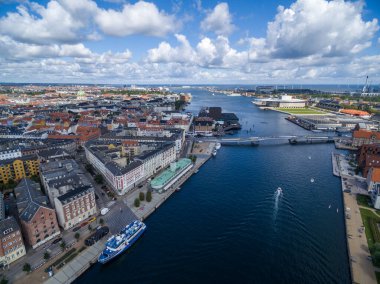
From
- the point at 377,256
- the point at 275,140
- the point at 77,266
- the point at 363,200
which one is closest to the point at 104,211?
the point at 77,266

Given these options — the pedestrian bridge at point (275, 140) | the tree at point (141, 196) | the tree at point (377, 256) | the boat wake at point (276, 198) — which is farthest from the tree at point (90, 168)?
the tree at point (377, 256)

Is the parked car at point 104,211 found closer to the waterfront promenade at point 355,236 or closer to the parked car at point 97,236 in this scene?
the parked car at point 97,236

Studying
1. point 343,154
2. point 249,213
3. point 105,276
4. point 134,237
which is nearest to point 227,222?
point 249,213

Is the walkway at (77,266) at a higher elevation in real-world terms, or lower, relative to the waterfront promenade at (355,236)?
lower

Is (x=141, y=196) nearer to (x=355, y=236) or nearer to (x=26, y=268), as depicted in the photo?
(x=26, y=268)

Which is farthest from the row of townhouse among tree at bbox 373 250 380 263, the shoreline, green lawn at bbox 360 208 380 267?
green lawn at bbox 360 208 380 267

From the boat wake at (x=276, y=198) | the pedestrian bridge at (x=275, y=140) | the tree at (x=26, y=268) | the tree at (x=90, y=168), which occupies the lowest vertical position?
the tree at (x=26, y=268)
